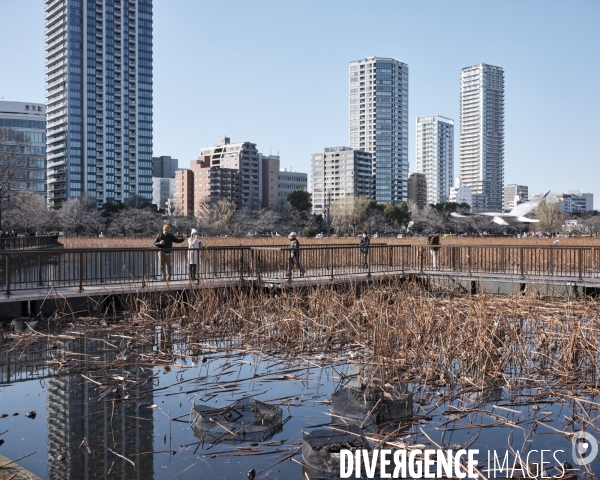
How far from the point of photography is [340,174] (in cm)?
18512

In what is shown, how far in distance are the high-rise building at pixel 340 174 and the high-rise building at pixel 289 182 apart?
6.68 meters

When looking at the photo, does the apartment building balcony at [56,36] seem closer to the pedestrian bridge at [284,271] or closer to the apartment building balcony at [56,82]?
the apartment building balcony at [56,82]

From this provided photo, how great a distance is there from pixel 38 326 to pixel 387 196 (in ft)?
614

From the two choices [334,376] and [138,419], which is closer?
[138,419]

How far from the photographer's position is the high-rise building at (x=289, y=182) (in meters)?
179

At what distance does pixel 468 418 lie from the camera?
22.2ft

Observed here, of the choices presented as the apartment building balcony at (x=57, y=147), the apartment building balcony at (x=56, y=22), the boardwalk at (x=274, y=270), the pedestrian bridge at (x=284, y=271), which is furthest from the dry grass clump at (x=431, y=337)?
the apartment building balcony at (x=56, y=22)

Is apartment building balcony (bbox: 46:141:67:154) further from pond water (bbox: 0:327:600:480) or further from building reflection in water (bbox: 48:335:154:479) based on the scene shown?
building reflection in water (bbox: 48:335:154:479)

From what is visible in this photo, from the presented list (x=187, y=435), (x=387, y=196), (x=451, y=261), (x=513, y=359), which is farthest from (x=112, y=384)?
(x=387, y=196)

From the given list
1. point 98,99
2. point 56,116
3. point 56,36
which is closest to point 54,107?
point 56,116

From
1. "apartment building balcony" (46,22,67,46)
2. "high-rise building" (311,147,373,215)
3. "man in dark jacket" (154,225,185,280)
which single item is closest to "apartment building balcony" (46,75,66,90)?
"apartment building balcony" (46,22,67,46)

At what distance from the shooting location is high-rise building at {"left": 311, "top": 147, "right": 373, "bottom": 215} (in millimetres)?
182875

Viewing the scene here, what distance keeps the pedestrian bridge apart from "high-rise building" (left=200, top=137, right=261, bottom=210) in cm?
13784

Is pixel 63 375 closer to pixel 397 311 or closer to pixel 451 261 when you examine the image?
pixel 397 311
